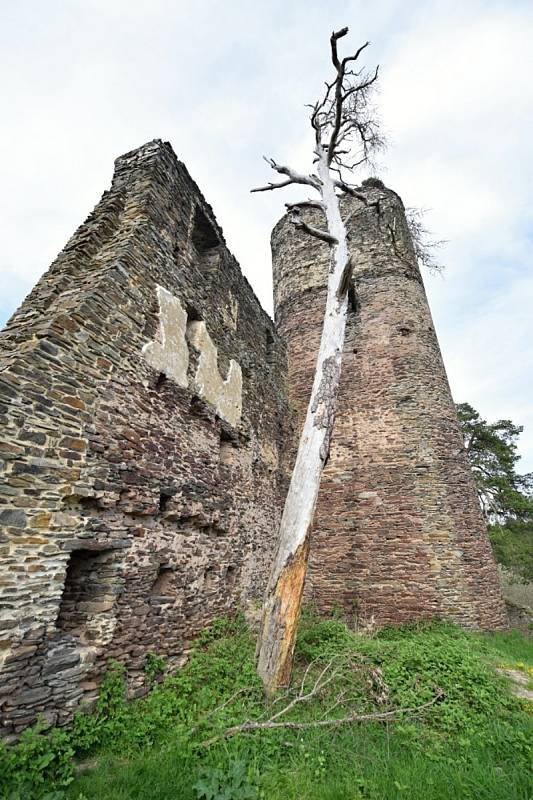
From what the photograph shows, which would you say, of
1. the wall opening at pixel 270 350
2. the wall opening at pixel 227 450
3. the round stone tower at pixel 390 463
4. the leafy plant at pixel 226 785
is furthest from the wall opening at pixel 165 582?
the wall opening at pixel 270 350

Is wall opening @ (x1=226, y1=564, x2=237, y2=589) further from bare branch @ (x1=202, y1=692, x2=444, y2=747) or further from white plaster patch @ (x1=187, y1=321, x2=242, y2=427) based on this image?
bare branch @ (x1=202, y1=692, x2=444, y2=747)

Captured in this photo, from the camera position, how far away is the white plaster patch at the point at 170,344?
4996mm

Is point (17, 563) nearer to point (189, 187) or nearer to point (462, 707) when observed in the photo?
point (462, 707)

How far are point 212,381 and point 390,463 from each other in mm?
4459

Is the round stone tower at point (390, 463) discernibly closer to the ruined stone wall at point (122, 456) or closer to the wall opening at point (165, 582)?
the ruined stone wall at point (122, 456)

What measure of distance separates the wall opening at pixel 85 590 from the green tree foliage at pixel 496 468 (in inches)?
511

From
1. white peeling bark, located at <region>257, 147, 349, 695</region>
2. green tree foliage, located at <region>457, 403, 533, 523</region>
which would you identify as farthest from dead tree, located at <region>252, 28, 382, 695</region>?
green tree foliage, located at <region>457, 403, 533, 523</region>

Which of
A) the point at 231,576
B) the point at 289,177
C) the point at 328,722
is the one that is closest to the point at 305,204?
the point at 289,177

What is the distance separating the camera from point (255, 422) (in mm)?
8156

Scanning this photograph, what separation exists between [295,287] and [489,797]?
1079cm

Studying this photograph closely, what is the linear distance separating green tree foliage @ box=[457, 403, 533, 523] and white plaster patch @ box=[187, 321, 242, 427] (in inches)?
398

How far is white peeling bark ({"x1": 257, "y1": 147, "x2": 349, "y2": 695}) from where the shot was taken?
177 inches

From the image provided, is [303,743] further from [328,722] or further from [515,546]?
[515,546]

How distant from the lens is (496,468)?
14.5 m
